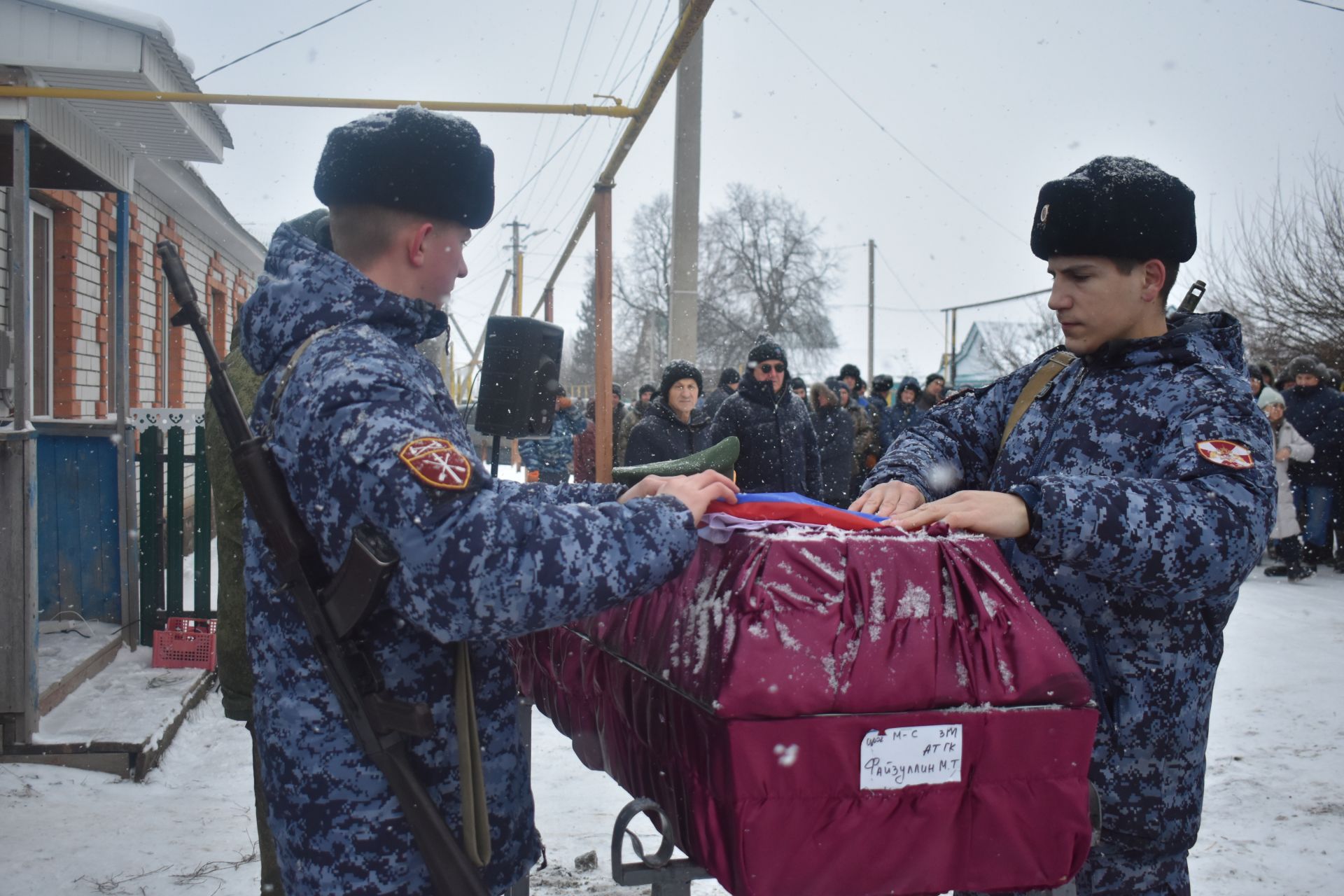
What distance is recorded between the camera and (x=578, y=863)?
356 centimetres

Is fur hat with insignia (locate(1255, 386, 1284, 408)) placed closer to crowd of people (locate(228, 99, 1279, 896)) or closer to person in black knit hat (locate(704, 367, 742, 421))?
person in black knit hat (locate(704, 367, 742, 421))

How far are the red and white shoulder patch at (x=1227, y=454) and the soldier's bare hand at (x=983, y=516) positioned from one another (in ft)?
1.13

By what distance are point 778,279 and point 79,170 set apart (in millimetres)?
45803

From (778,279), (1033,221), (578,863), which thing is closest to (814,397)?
(578,863)

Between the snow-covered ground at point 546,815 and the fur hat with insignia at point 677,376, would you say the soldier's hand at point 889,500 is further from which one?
the fur hat with insignia at point 677,376

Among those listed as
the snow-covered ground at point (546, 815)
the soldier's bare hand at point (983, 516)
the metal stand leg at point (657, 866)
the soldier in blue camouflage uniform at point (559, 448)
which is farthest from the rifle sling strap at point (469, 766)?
the soldier in blue camouflage uniform at point (559, 448)

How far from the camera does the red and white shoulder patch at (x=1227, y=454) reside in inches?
64.0

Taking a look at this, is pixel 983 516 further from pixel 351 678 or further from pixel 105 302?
pixel 105 302

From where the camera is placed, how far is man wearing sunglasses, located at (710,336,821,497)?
7.02m

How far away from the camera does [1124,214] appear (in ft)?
6.12

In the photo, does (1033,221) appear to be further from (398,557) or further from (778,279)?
(778,279)

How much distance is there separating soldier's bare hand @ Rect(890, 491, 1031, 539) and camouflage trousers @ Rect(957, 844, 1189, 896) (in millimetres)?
686

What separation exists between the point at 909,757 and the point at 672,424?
6198 mm

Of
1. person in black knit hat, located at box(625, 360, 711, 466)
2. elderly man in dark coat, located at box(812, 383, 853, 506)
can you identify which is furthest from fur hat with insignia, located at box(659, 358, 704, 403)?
elderly man in dark coat, located at box(812, 383, 853, 506)
